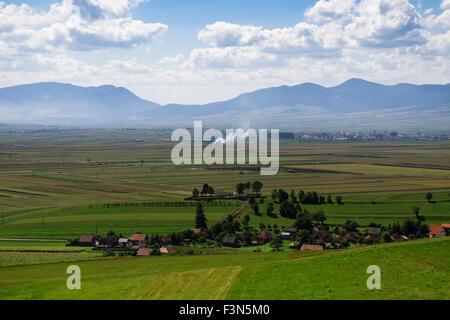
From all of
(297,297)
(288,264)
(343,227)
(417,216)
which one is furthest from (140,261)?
(417,216)

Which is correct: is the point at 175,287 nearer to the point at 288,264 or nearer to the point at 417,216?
the point at 288,264

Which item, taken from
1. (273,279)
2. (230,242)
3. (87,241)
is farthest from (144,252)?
(273,279)

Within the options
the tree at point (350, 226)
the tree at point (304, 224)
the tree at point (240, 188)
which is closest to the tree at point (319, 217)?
the tree at point (304, 224)

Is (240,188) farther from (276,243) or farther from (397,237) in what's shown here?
(397,237)

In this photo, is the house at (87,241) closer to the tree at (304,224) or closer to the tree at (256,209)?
the tree at (304,224)

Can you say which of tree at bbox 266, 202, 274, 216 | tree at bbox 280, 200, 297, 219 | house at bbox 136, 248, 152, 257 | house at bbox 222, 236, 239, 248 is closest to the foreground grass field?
house at bbox 136, 248, 152, 257
